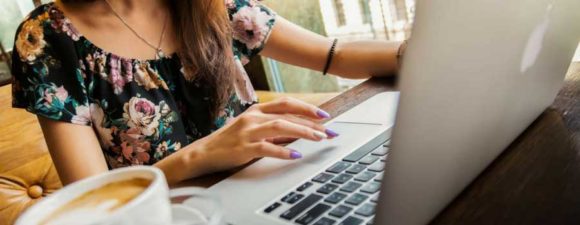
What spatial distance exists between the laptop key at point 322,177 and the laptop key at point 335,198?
0.04 meters

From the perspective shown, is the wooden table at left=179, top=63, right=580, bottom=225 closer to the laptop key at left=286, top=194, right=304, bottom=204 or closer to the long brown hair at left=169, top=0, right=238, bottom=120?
the laptop key at left=286, top=194, right=304, bottom=204

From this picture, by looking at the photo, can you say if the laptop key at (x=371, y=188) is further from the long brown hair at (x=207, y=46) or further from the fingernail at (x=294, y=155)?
the long brown hair at (x=207, y=46)

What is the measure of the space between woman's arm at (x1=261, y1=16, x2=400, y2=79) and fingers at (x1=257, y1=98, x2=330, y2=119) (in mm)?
219

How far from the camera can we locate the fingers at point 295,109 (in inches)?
24.2

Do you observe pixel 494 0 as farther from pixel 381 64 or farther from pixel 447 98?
pixel 381 64

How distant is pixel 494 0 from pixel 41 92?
74 centimetres

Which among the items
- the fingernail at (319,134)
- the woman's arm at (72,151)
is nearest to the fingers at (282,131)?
the fingernail at (319,134)

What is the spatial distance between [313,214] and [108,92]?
572mm

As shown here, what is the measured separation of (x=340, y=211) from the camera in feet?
1.25

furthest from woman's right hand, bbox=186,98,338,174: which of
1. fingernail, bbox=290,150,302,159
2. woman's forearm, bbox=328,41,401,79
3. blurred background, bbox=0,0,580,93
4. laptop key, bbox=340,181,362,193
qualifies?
blurred background, bbox=0,0,580,93

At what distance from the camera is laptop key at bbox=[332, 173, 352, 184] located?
44 centimetres

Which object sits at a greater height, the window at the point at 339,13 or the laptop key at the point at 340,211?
the laptop key at the point at 340,211

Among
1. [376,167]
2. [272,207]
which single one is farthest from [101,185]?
[376,167]

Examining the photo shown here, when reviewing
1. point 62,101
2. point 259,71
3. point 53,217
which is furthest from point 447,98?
point 259,71
